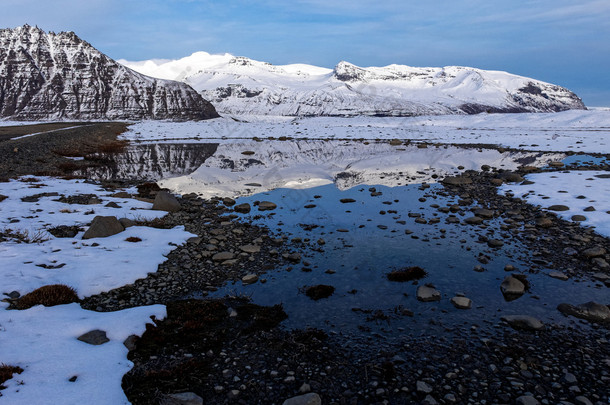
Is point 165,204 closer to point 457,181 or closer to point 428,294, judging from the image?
point 428,294

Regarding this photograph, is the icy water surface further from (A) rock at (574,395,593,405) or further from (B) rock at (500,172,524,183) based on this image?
(B) rock at (500,172,524,183)

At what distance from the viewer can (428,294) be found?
30.9 feet

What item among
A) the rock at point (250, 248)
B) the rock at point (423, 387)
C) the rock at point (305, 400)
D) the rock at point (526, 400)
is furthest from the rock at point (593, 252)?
the rock at point (250, 248)

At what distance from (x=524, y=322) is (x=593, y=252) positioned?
5941mm

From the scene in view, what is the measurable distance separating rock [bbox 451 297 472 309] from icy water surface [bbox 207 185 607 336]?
0.14 meters

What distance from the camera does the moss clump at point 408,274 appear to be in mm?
10516

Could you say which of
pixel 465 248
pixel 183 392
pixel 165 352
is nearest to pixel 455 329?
pixel 465 248

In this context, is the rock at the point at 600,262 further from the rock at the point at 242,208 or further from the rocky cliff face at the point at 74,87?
the rocky cliff face at the point at 74,87

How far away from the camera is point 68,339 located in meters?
7.19

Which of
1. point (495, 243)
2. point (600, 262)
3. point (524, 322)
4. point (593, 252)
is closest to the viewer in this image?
point (524, 322)

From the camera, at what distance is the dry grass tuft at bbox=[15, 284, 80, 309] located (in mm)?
8281

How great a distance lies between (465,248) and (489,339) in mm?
5613

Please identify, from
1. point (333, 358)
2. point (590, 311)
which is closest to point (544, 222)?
point (590, 311)

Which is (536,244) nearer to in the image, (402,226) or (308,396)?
(402,226)
